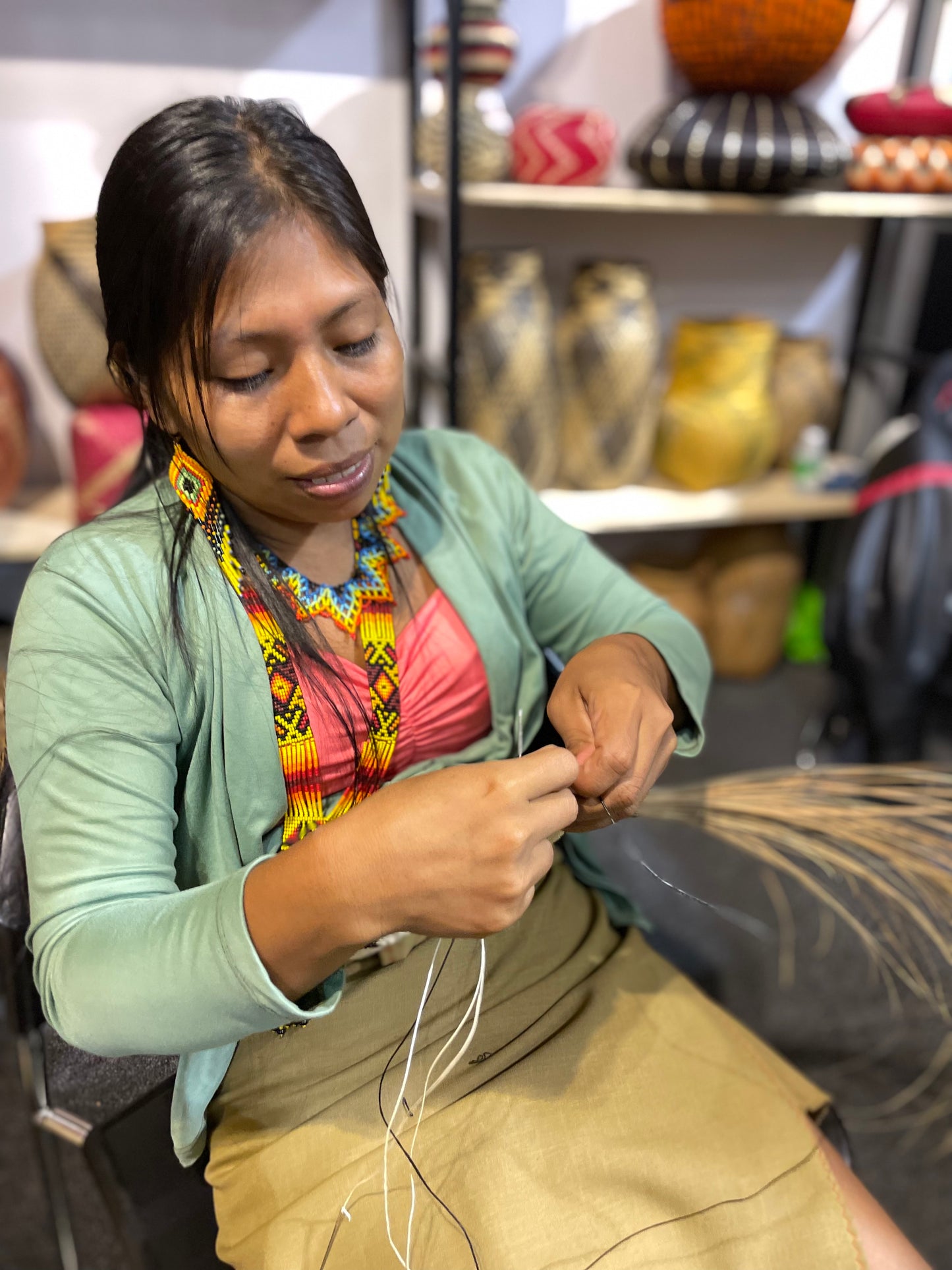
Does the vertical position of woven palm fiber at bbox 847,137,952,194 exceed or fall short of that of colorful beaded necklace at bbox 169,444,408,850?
it exceeds it

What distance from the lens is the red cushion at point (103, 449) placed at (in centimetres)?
157

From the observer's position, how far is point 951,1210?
121cm

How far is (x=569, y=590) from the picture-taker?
2.75 feet

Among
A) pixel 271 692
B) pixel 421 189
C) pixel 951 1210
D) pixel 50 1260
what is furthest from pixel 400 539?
pixel 421 189

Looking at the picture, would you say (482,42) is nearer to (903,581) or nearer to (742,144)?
(742,144)

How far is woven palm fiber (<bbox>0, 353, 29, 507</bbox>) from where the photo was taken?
5.27ft

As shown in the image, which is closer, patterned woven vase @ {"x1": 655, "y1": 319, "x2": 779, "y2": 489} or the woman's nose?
the woman's nose

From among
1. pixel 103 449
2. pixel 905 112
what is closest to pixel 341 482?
pixel 103 449

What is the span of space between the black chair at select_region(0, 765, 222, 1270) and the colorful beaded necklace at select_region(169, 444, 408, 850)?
0.18 metres

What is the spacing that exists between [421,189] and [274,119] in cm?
134

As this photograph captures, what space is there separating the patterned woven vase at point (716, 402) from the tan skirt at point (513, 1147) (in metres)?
1.44

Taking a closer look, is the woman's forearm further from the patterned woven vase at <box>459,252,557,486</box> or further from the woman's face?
the patterned woven vase at <box>459,252,557,486</box>

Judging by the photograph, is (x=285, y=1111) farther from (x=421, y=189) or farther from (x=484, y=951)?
(x=421, y=189)

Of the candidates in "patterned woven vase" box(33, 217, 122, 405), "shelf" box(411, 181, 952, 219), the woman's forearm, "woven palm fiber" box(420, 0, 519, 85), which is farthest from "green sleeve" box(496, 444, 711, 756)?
"woven palm fiber" box(420, 0, 519, 85)
